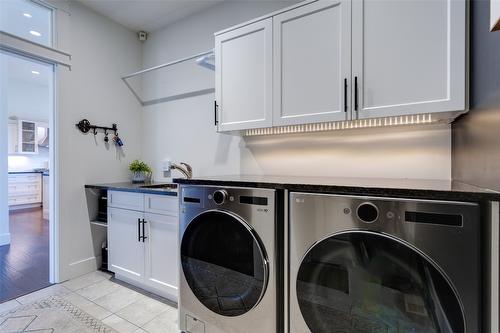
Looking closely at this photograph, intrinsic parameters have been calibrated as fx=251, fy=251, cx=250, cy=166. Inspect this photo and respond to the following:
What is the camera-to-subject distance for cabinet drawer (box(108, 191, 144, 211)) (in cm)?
213

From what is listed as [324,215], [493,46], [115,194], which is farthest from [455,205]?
[115,194]

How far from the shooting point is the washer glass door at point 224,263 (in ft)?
4.39

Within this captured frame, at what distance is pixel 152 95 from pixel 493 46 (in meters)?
2.90

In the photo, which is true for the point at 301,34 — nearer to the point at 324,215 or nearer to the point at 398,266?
the point at 324,215

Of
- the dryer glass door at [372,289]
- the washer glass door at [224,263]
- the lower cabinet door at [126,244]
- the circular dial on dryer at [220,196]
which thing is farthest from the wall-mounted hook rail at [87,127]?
the dryer glass door at [372,289]

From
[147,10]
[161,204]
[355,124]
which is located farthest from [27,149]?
[355,124]

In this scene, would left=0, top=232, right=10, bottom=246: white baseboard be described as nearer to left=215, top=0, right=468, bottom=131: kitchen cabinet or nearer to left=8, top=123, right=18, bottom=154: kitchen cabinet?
left=8, top=123, right=18, bottom=154: kitchen cabinet

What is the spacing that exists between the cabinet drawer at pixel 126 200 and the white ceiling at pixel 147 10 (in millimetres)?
1826

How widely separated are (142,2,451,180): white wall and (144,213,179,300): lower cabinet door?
683 mm

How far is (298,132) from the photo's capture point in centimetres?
196

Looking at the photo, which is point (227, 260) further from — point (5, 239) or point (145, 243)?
point (5, 239)

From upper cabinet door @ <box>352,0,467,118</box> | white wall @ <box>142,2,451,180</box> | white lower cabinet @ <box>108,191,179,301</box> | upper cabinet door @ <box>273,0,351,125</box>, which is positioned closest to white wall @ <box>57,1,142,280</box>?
white wall @ <box>142,2,451,180</box>

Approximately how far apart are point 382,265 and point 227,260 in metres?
0.81

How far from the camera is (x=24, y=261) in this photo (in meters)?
2.79
